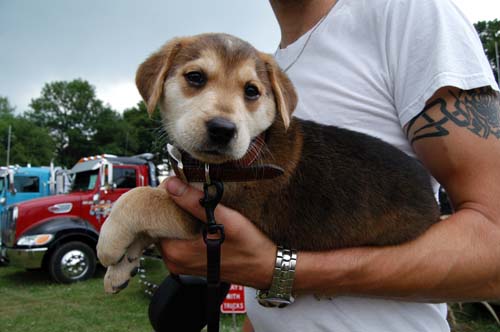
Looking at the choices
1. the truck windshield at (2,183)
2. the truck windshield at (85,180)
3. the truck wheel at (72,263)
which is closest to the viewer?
the truck wheel at (72,263)

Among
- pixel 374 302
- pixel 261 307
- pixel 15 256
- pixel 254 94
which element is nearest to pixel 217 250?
pixel 261 307

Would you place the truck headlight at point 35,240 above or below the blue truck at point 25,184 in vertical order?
below

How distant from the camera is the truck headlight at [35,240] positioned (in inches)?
435

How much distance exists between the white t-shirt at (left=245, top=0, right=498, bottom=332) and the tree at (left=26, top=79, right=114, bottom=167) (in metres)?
73.1

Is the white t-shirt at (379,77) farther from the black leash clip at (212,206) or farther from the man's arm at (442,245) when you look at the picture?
the black leash clip at (212,206)

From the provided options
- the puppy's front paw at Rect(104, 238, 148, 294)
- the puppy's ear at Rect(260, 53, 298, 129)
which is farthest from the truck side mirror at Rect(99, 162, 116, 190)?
the puppy's ear at Rect(260, 53, 298, 129)

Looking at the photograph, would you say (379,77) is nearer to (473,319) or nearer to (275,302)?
(275,302)

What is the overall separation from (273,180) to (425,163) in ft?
2.55

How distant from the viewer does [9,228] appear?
466 inches

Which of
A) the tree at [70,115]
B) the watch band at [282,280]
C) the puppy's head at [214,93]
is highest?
the tree at [70,115]

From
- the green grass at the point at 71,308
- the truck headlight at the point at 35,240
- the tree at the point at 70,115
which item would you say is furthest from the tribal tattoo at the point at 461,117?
the tree at the point at 70,115

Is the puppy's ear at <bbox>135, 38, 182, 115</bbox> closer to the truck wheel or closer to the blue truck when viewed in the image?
the truck wheel

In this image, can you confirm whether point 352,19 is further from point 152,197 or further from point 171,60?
point 152,197

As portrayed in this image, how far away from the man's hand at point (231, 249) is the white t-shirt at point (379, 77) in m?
0.28
